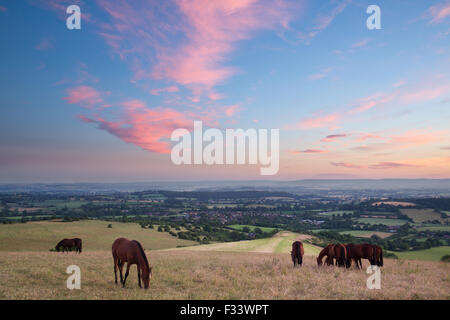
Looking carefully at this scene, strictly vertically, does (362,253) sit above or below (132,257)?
below

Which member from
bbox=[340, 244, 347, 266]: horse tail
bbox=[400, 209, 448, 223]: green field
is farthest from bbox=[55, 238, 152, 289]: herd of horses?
bbox=[400, 209, 448, 223]: green field

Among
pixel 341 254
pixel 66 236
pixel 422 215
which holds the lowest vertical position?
pixel 422 215

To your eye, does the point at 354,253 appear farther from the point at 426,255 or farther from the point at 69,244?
the point at 426,255

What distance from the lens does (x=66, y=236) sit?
62562 mm

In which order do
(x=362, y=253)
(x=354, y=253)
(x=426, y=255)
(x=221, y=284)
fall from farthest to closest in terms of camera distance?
(x=426, y=255) < (x=354, y=253) < (x=362, y=253) < (x=221, y=284)

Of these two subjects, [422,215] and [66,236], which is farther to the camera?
[422,215]

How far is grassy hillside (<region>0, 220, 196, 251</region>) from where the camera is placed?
51222 mm

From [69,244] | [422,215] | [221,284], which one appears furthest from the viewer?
[422,215]

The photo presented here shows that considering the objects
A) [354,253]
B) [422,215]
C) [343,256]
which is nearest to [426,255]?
[354,253]

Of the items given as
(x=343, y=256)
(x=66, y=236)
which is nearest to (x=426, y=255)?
(x=343, y=256)

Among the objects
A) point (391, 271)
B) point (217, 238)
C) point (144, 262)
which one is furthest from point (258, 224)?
point (144, 262)
